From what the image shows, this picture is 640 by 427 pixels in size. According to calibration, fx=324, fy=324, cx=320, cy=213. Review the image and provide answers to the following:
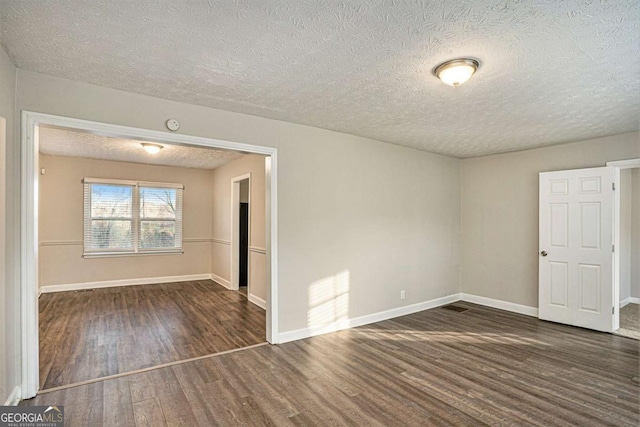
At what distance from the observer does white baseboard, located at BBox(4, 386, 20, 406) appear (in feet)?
7.44

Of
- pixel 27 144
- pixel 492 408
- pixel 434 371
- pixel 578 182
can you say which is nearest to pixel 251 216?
pixel 27 144

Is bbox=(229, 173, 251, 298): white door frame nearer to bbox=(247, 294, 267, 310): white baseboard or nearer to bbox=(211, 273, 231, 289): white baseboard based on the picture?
bbox=(211, 273, 231, 289): white baseboard

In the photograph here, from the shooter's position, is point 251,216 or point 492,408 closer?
point 492,408

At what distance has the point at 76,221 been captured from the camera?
652 centimetres

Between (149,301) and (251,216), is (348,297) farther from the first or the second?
(149,301)

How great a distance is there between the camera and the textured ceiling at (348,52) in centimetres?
177

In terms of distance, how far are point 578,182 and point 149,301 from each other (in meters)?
6.89

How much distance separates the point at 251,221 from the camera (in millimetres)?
5641

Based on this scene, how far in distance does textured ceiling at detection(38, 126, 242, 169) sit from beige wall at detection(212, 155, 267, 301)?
285 millimetres

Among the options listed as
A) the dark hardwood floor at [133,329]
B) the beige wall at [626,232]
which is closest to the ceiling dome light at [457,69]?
the dark hardwood floor at [133,329]

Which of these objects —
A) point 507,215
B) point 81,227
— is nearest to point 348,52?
point 507,215

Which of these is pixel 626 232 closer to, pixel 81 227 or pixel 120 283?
pixel 120 283

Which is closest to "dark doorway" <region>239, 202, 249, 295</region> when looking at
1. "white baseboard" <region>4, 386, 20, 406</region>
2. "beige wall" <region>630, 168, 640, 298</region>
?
"white baseboard" <region>4, 386, 20, 406</region>

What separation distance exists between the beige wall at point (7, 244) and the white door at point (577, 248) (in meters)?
5.94
